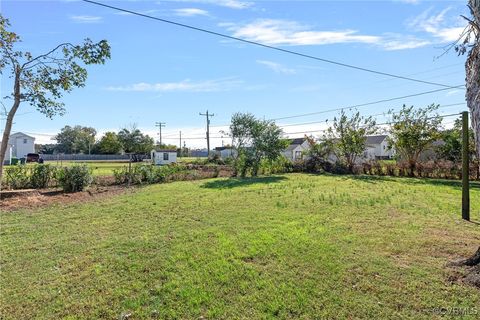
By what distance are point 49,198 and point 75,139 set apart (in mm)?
68019

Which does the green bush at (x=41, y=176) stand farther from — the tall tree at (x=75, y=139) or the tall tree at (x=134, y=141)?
the tall tree at (x=75, y=139)

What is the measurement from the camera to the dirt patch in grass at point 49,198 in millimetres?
8703

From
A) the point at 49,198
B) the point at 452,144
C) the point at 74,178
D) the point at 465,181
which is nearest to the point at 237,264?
the point at 465,181

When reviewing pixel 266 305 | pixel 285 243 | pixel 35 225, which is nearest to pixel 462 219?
pixel 285 243

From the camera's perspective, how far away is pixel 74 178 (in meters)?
11.2

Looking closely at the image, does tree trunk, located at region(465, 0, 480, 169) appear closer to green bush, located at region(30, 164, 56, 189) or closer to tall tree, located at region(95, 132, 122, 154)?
green bush, located at region(30, 164, 56, 189)

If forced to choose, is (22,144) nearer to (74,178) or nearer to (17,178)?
(17,178)

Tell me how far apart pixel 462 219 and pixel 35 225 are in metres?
8.85

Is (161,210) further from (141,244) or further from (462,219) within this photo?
(462,219)

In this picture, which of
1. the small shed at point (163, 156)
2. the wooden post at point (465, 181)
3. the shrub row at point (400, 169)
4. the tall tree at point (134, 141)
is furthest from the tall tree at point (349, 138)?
the tall tree at point (134, 141)

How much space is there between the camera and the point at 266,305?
10.3 feet

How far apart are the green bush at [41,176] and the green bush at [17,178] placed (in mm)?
180

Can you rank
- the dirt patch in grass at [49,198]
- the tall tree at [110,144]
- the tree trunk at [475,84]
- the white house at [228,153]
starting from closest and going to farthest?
the tree trunk at [475,84]
the dirt patch in grass at [49,198]
the white house at [228,153]
the tall tree at [110,144]

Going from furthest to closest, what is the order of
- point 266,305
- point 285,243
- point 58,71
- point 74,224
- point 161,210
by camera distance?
1. point 161,210
2. point 74,224
3. point 285,243
4. point 58,71
5. point 266,305
